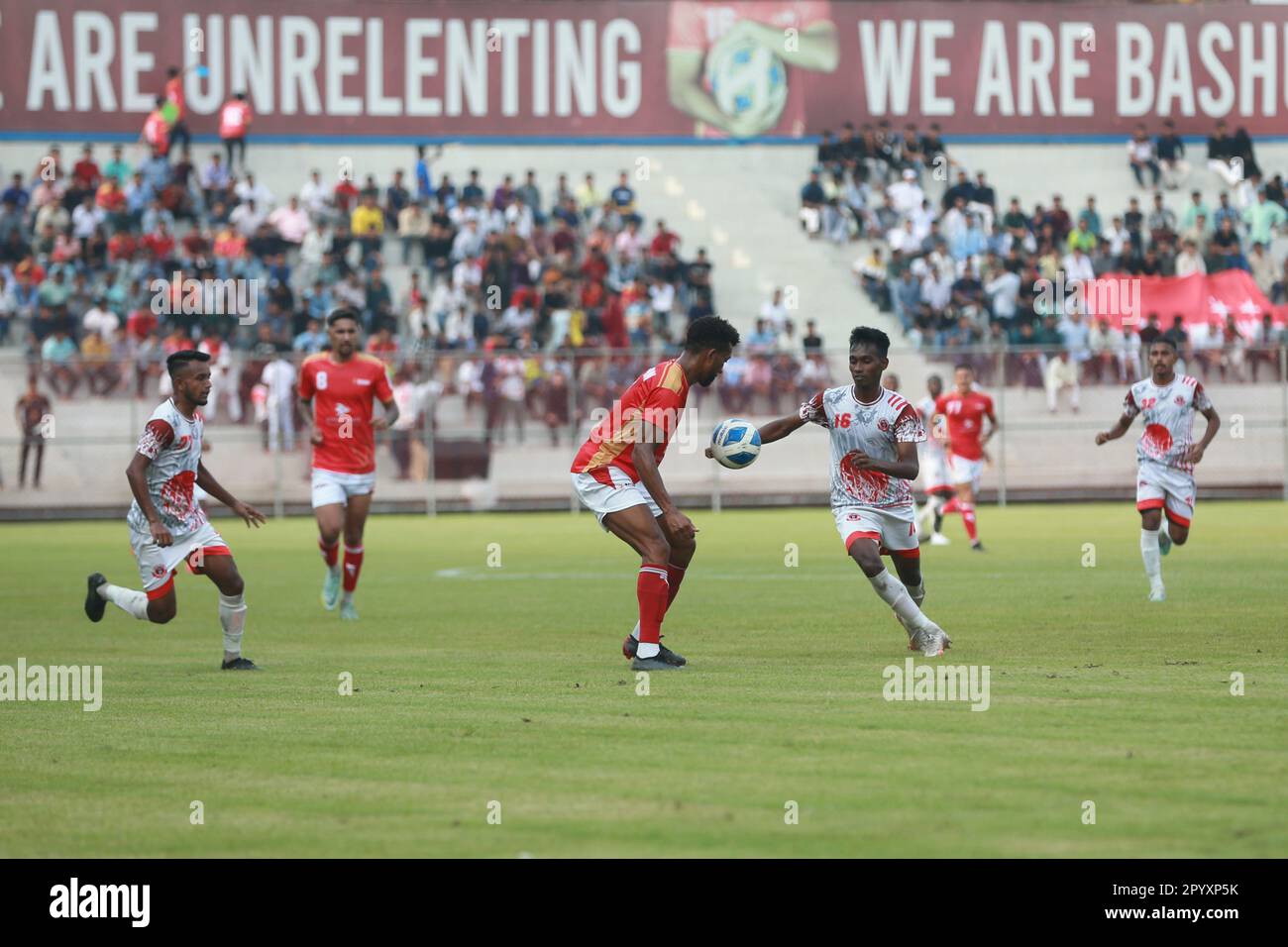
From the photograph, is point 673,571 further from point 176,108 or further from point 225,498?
point 176,108

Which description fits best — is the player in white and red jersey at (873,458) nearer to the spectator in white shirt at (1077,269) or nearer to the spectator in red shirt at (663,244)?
the spectator in red shirt at (663,244)

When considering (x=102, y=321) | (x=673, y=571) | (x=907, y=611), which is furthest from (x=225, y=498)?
(x=102, y=321)

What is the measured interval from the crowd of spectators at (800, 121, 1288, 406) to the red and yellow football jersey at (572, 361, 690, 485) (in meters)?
21.8

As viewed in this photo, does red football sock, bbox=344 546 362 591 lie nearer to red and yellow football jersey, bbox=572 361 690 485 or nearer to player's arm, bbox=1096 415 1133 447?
red and yellow football jersey, bbox=572 361 690 485

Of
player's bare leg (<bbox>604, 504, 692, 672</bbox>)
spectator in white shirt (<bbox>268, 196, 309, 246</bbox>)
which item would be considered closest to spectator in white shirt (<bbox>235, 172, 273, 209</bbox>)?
spectator in white shirt (<bbox>268, 196, 309, 246</bbox>)

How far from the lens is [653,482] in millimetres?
11008

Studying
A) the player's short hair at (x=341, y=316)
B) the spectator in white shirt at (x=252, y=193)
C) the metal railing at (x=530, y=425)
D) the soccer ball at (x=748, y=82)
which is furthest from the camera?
the soccer ball at (x=748, y=82)

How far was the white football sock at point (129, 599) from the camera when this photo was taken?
12.3 m

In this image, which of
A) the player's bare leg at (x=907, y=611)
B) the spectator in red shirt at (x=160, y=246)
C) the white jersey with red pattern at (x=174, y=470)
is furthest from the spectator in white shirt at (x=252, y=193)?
the player's bare leg at (x=907, y=611)

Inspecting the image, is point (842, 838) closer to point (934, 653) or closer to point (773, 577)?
point (934, 653)

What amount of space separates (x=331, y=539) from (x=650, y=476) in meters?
5.61

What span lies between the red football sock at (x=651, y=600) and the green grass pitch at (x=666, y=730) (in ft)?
1.06

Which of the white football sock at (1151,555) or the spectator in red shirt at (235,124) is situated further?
the spectator in red shirt at (235,124)

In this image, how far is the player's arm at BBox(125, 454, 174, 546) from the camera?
11.2 meters
